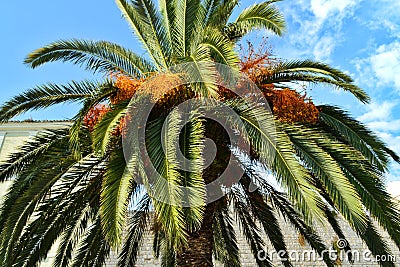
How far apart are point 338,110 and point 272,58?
4.49ft

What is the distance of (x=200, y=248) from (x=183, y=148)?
214 centimetres

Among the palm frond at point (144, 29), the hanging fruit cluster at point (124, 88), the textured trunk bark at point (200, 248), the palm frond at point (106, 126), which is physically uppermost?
the palm frond at point (144, 29)

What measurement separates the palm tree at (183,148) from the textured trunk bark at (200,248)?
0.05ft

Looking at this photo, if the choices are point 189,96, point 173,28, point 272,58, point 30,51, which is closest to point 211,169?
point 189,96

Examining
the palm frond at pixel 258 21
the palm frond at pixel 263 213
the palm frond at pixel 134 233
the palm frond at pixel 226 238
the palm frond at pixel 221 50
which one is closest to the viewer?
the palm frond at pixel 221 50

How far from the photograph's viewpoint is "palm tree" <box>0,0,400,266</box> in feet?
15.0

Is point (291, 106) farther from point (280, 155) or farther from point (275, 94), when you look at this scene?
point (280, 155)

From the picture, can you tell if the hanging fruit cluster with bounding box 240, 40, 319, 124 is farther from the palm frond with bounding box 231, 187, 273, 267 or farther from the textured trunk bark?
the palm frond with bounding box 231, 187, 273, 267

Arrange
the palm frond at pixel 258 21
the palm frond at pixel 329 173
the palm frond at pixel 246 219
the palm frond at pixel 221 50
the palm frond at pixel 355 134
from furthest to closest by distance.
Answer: the palm frond at pixel 246 219
the palm frond at pixel 355 134
the palm frond at pixel 258 21
the palm frond at pixel 221 50
the palm frond at pixel 329 173

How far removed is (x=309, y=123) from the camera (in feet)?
19.0

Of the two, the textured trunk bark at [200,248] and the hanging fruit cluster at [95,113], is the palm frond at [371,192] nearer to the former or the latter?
the textured trunk bark at [200,248]

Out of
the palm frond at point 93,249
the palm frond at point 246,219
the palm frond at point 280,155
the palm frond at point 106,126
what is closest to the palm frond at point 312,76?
the palm frond at point 280,155

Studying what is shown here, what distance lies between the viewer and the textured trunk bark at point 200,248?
6284mm

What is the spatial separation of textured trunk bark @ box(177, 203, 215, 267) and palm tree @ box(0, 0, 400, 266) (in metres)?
0.01
